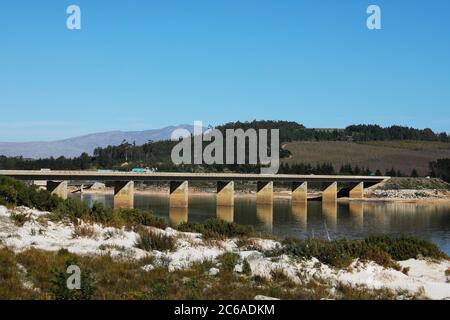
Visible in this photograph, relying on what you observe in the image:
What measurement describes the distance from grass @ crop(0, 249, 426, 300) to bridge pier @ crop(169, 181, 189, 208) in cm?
8667

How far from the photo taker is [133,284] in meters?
13.0

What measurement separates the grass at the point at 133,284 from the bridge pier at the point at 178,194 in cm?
8667

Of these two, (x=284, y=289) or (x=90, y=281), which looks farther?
(x=284, y=289)

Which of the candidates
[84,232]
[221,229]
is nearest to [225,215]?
[221,229]

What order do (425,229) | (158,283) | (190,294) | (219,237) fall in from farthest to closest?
(425,229), (219,237), (158,283), (190,294)

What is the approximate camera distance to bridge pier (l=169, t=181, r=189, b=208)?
102812mm

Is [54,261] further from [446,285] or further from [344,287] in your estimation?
[446,285]

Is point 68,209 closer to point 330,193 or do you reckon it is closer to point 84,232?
point 84,232

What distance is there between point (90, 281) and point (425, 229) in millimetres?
55172

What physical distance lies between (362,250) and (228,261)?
511 cm

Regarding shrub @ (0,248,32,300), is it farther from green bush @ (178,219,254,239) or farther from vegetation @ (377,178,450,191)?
vegetation @ (377,178,450,191)

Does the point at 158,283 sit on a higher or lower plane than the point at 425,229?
higher
